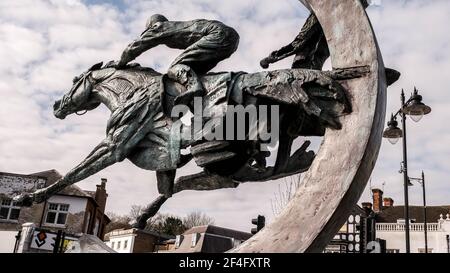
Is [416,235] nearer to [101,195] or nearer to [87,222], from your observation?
[87,222]

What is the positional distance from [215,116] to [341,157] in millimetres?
1346

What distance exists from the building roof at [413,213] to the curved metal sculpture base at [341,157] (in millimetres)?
38343

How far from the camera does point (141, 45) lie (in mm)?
5312

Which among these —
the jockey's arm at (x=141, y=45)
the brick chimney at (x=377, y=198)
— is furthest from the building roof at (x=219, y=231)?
the brick chimney at (x=377, y=198)

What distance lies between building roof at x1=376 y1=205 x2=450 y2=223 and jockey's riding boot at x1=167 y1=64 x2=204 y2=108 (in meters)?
38.4

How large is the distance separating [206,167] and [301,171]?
117 centimetres

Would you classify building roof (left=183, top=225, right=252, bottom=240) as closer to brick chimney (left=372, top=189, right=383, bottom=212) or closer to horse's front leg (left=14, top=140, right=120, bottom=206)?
horse's front leg (left=14, top=140, right=120, bottom=206)

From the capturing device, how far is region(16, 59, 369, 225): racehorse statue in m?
4.52

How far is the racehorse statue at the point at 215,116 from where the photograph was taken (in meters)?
4.52

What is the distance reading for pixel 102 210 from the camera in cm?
3925

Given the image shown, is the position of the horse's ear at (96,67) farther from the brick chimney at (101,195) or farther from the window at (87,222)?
the brick chimney at (101,195)

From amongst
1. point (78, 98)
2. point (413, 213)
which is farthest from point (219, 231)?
point (413, 213)

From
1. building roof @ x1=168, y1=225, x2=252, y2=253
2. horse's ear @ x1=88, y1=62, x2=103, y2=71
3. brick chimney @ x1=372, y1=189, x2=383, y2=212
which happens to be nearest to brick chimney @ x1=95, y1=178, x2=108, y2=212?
brick chimney @ x1=372, y1=189, x2=383, y2=212
